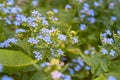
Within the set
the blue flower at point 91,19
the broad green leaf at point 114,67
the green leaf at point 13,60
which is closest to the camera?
the green leaf at point 13,60

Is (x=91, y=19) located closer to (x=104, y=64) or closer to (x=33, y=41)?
(x=104, y=64)

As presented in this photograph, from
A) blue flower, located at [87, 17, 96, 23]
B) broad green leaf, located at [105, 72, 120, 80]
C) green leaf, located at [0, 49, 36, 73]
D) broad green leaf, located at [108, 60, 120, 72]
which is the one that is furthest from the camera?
blue flower, located at [87, 17, 96, 23]

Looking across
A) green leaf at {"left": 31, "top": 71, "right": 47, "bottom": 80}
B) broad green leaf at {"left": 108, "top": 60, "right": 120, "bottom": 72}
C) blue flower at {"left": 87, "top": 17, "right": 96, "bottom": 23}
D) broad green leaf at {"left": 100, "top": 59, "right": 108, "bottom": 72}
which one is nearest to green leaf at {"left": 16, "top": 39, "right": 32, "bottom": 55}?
green leaf at {"left": 31, "top": 71, "right": 47, "bottom": 80}

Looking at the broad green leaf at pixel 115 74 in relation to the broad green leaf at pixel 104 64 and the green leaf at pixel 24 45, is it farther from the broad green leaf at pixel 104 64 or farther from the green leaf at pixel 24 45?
the green leaf at pixel 24 45

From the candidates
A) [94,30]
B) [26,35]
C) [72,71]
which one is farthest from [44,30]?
[94,30]

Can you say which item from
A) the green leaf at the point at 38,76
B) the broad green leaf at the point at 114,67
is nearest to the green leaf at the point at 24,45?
the green leaf at the point at 38,76

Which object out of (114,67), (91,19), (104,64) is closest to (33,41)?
(104,64)

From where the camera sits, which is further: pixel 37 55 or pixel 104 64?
pixel 104 64

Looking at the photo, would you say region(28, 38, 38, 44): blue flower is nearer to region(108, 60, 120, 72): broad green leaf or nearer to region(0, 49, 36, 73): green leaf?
region(0, 49, 36, 73): green leaf

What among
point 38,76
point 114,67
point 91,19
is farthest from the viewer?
point 91,19

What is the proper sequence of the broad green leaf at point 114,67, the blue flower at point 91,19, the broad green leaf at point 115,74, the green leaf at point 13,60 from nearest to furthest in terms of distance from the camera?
the green leaf at point 13,60 → the broad green leaf at point 115,74 → the broad green leaf at point 114,67 → the blue flower at point 91,19
